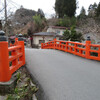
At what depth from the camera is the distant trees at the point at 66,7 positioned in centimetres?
3528

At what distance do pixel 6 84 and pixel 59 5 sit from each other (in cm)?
3804

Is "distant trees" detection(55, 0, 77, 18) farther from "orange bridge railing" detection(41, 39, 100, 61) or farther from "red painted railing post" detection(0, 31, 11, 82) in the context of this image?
"red painted railing post" detection(0, 31, 11, 82)

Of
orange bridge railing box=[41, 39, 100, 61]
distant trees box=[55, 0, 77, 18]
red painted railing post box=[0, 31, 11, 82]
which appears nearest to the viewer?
red painted railing post box=[0, 31, 11, 82]

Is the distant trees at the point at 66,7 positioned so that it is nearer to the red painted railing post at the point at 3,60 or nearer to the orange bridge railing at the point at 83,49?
the orange bridge railing at the point at 83,49

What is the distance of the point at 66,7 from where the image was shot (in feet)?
116

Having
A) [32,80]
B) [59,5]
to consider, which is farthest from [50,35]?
[32,80]

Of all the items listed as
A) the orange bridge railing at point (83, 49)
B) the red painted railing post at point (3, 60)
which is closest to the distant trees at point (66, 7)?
the orange bridge railing at point (83, 49)

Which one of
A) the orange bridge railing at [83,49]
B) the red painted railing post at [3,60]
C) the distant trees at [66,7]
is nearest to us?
the red painted railing post at [3,60]

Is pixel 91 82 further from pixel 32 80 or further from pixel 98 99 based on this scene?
pixel 32 80

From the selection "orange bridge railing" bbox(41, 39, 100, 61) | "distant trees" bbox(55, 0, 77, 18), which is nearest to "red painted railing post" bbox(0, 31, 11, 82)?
"orange bridge railing" bbox(41, 39, 100, 61)

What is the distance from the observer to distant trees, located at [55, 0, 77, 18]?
35.3m

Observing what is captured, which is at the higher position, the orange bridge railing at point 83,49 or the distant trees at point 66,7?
the distant trees at point 66,7

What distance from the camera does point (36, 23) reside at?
3578 cm

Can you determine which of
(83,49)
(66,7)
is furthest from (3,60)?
(66,7)
